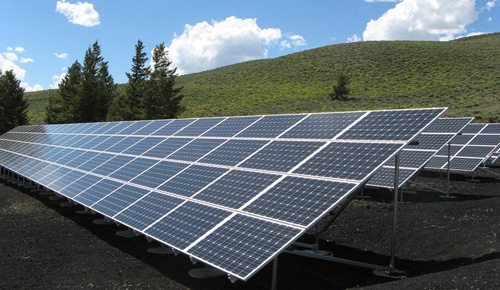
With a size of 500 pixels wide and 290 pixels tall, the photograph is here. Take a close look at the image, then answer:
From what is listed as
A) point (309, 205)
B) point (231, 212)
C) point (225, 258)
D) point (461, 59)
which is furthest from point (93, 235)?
point (461, 59)

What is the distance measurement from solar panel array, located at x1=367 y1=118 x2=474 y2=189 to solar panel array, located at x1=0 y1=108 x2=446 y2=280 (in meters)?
5.94

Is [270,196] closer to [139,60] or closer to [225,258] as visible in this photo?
[225,258]

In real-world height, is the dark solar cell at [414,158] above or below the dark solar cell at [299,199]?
below

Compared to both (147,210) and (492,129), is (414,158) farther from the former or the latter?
(492,129)

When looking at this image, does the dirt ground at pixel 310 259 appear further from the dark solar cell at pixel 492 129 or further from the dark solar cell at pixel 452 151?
the dark solar cell at pixel 492 129

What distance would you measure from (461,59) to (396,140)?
90.7 m

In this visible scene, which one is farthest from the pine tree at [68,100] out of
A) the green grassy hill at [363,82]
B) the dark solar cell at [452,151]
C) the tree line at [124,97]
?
the dark solar cell at [452,151]

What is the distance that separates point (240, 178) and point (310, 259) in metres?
2.76

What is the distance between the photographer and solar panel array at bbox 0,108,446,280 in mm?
7469

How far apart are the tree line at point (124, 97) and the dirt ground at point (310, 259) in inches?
1327

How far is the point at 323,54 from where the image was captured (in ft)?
343

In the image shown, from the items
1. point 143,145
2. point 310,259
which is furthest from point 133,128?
point 310,259

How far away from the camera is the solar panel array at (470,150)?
77.4 feet

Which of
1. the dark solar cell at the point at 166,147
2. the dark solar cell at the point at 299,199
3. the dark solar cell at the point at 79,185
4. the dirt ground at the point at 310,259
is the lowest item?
the dirt ground at the point at 310,259
